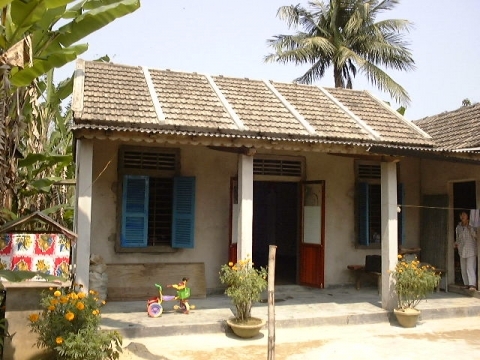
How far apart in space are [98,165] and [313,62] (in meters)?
14.5

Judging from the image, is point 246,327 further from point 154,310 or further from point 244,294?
point 154,310

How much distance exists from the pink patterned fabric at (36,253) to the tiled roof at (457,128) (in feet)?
23.5

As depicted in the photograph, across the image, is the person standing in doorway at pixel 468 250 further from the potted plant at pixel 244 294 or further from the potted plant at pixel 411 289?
the potted plant at pixel 244 294

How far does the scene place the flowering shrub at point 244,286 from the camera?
21.6 ft

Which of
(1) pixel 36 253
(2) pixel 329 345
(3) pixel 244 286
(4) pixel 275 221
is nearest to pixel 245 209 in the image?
(3) pixel 244 286

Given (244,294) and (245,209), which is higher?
(245,209)

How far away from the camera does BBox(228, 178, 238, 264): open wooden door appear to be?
8.68 metres

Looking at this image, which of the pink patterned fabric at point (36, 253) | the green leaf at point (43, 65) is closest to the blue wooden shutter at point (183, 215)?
the pink patterned fabric at point (36, 253)

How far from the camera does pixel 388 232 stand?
314 inches

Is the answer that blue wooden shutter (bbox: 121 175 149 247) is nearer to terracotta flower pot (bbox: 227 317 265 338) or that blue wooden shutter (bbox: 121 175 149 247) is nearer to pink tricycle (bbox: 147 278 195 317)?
pink tricycle (bbox: 147 278 195 317)

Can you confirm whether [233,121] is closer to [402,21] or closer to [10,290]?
[10,290]

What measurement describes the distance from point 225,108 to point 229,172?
59.5 inches

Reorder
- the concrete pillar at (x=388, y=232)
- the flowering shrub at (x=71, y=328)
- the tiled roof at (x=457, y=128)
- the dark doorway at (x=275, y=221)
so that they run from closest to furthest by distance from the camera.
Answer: the flowering shrub at (x=71, y=328), the concrete pillar at (x=388, y=232), the tiled roof at (x=457, y=128), the dark doorway at (x=275, y=221)

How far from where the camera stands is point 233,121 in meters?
7.56
